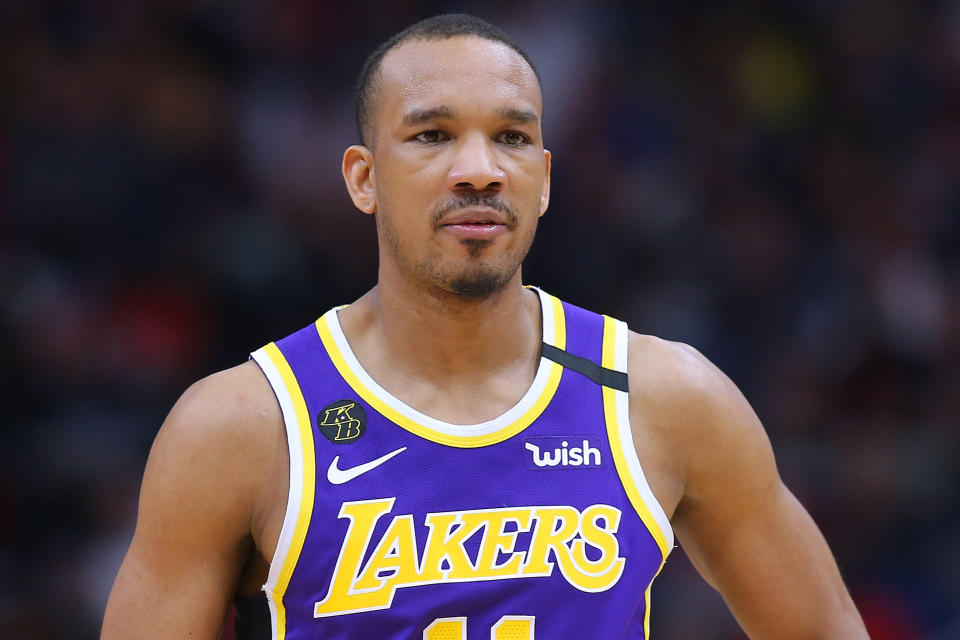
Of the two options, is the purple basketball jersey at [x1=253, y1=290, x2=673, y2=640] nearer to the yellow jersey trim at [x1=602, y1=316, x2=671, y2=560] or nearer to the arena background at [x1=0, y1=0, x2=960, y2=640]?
the yellow jersey trim at [x1=602, y1=316, x2=671, y2=560]

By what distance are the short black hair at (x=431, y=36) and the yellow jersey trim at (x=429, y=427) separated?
0.58 m

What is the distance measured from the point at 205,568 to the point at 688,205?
5.68m

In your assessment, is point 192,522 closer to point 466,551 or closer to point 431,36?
point 466,551

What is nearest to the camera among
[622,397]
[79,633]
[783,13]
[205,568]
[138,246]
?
[205,568]

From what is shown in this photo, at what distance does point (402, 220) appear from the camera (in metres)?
3.26

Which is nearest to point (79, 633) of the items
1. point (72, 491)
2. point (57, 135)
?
point (72, 491)

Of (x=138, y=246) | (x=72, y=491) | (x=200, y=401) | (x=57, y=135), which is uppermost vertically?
(x=57, y=135)

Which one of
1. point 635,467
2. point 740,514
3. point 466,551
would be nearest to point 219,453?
point 466,551

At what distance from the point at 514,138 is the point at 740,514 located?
1.16 metres

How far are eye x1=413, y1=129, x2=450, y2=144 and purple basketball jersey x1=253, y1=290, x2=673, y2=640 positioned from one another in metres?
0.59

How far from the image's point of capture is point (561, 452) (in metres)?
3.24

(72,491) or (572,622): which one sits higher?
(72,491)

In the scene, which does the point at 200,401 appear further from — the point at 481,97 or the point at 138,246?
the point at 138,246

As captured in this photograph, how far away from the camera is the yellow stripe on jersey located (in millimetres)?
3059
